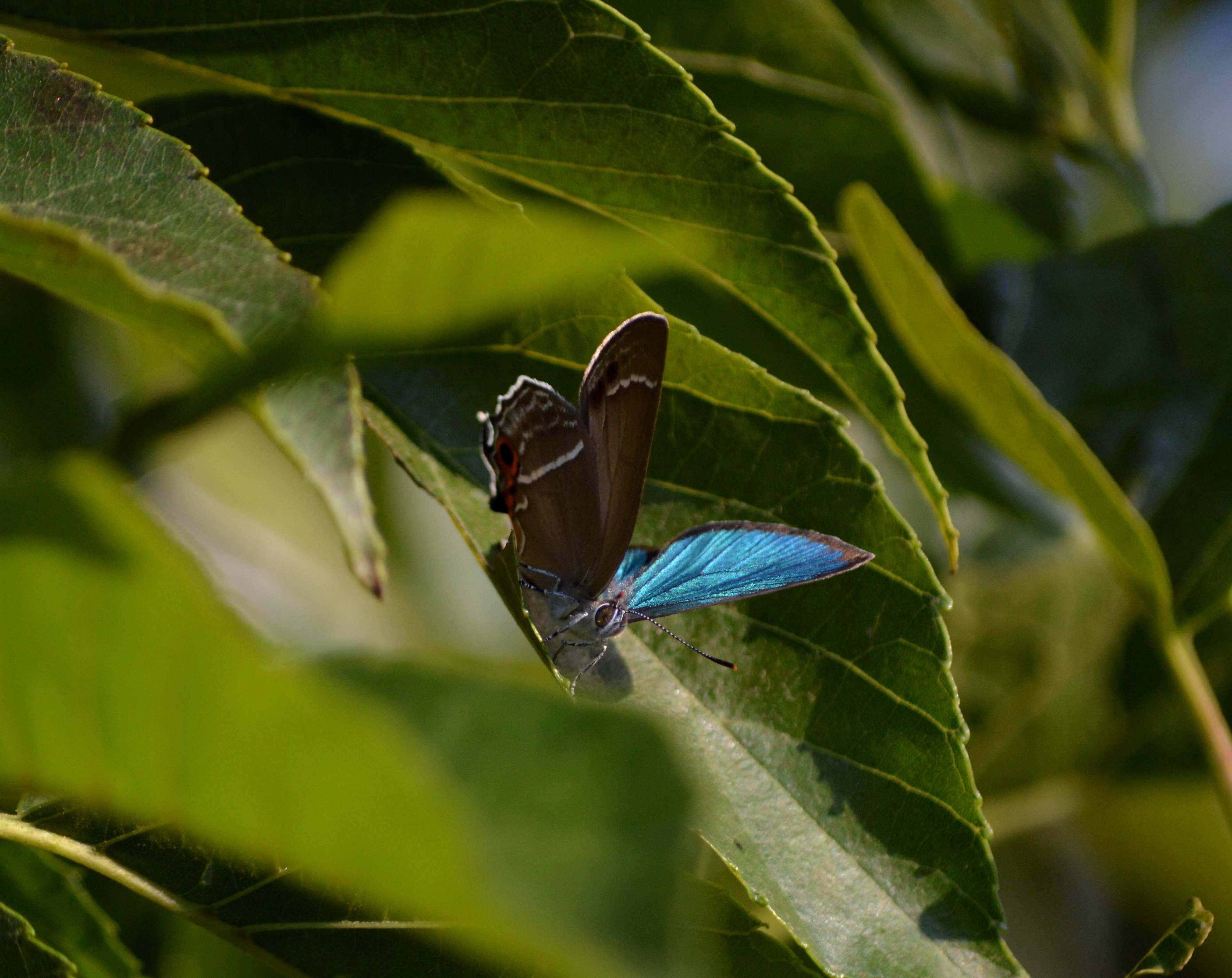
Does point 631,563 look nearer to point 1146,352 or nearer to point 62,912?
point 62,912

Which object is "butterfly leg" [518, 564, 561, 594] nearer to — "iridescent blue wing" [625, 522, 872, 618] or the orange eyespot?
"iridescent blue wing" [625, 522, 872, 618]

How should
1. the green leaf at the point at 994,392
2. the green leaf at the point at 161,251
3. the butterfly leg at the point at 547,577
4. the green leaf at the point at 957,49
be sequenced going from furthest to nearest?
1. the green leaf at the point at 957,49
2. the butterfly leg at the point at 547,577
3. the green leaf at the point at 994,392
4. the green leaf at the point at 161,251

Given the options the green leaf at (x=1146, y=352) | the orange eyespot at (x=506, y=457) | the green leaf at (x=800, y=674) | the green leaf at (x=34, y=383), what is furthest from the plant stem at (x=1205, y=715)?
the green leaf at (x=34, y=383)

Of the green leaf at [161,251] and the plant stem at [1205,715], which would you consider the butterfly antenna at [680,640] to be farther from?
the plant stem at [1205,715]

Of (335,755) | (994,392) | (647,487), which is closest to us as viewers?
(335,755)

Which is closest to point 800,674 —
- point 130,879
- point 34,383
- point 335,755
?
point 130,879

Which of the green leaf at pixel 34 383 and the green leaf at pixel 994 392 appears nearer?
the green leaf at pixel 994 392

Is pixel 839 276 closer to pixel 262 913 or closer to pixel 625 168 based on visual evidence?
pixel 625 168

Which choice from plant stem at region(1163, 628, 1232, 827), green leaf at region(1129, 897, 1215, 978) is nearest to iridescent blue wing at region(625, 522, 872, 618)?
green leaf at region(1129, 897, 1215, 978)
